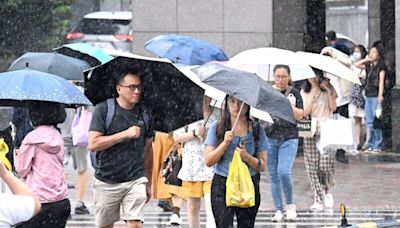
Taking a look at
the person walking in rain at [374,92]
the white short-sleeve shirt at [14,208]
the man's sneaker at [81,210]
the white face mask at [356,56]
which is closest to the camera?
the white short-sleeve shirt at [14,208]

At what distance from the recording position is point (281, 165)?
13945mm

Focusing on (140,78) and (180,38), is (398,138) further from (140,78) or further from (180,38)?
(140,78)

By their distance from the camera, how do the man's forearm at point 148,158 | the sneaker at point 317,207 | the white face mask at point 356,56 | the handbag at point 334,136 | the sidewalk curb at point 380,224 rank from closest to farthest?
the man's forearm at point 148,158
the sidewalk curb at point 380,224
the handbag at point 334,136
the sneaker at point 317,207
the white face mask at point 356,56

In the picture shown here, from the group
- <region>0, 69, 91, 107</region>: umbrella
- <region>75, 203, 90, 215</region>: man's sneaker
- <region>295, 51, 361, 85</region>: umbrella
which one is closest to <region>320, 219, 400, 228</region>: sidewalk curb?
<region>295, 51, 361, 85</region>: umbrella

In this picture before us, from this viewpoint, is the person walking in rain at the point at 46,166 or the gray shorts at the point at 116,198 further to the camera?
the gray shorts at the point at 116,198

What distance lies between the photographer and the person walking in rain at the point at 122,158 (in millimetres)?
10180

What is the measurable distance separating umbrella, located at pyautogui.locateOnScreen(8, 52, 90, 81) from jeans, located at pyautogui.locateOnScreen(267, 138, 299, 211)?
2.28 m

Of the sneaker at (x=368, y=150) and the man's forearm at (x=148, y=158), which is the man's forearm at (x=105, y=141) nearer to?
the man's forearm at (x=148, y=158)

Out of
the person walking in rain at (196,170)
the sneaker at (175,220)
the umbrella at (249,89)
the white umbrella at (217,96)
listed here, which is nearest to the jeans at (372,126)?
the sneaker at (175,220)

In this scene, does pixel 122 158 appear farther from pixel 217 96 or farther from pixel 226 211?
pixel 217 96

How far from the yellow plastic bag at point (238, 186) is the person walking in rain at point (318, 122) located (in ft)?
15.0

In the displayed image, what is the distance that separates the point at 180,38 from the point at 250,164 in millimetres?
4516

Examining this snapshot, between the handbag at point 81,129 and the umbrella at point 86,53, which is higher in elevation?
the umbrella at point 86,53

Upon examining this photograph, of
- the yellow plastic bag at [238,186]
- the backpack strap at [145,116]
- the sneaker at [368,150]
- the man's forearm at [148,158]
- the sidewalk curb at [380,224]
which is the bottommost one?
the sneaker at [368,150]
